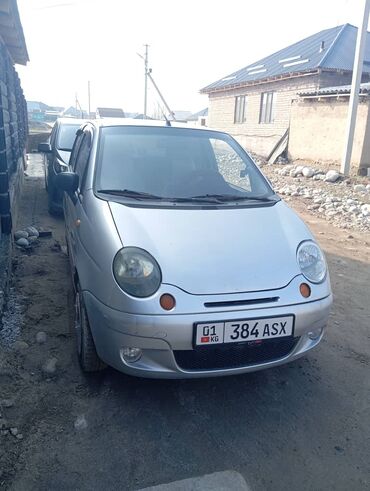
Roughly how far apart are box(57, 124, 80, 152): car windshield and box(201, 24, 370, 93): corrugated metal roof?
13.1 meters

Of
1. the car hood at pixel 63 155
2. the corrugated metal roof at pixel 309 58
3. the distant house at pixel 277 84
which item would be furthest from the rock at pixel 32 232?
the corrugated metal roof at pixel 309 58

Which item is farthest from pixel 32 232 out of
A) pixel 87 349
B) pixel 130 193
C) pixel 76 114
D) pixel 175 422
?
pixel 76 114

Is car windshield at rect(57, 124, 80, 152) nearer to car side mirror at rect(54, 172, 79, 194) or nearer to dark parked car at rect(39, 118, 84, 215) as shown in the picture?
dark parked car at rect(39, 118, 84, 215)

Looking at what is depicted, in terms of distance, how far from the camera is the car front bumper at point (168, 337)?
7.38ft

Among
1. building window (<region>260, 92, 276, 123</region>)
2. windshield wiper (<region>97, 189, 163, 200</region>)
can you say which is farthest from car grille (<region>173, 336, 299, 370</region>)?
building window (<region>260, 92, 276, 123</region>)

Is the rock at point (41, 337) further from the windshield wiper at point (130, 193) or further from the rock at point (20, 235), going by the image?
the rock at point (20, 235)

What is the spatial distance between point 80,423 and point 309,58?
20966 millimetres

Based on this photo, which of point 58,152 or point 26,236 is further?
point 58,152

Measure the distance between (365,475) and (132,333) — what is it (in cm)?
143

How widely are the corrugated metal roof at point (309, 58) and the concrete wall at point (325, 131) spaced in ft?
10.7

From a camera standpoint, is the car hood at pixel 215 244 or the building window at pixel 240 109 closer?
the car hood at pixel 215 244

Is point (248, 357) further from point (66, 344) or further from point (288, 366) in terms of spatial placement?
point (66, 344)

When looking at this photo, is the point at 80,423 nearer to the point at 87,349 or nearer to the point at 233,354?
the point at 87,349

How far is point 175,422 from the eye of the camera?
2.51 metres
